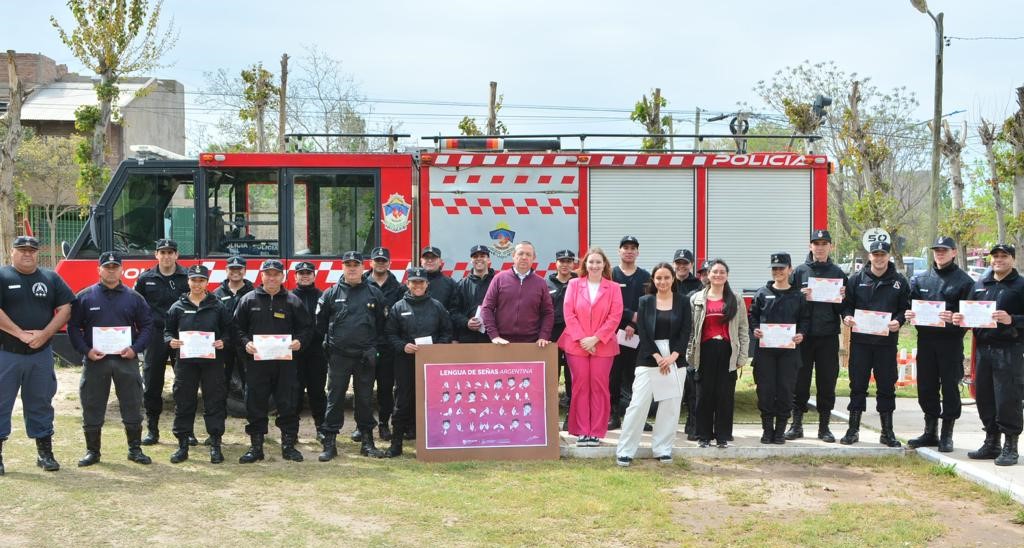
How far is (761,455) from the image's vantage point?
8.16 m

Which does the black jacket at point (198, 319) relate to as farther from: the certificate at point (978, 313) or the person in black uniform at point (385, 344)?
the certificate at point (978, 313)

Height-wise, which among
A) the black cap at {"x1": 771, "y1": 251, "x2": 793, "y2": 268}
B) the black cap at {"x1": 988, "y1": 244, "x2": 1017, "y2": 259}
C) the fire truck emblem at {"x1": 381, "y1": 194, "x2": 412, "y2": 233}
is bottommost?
the black cap at {"x1": 771, "y1": 251, "x2": 793, "y2": 268}

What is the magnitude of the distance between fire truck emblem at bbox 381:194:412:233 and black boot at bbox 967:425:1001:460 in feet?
19.2

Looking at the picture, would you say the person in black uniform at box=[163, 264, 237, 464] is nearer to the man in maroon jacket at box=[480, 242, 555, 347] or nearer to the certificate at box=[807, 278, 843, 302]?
the man in maroon jacket at box=[480, 242, 555, 347]

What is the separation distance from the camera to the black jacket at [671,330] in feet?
25.3

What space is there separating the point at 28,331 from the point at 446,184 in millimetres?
4283

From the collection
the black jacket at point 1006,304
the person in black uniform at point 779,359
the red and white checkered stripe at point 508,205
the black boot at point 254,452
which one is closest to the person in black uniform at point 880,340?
the person in black uniform at point 779,359

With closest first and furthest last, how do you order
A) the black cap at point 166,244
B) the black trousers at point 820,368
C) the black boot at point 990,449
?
the black boot at point 990,449 → the black trousers at point 820,368 → the black cap at point 166,244

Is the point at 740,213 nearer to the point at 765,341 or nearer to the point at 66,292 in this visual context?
the point at 765,341

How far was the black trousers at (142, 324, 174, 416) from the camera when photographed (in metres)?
8.66

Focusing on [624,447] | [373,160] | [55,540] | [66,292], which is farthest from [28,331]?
[624,447]

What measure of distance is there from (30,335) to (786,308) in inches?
259

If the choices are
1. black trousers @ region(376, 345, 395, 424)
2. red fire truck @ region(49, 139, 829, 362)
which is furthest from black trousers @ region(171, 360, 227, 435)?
red fire truck @ region(49, 139, 829, 362)

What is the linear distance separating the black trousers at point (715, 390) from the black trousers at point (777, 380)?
16.0 inches
